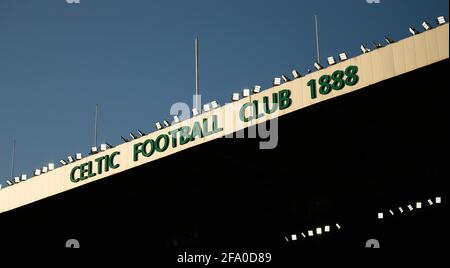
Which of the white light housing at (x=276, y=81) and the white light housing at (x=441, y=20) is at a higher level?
the white light housing at (x=441, y=20)

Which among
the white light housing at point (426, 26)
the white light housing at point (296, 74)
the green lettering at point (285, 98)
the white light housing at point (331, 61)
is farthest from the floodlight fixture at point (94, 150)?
the white light housing at point (426, 26)

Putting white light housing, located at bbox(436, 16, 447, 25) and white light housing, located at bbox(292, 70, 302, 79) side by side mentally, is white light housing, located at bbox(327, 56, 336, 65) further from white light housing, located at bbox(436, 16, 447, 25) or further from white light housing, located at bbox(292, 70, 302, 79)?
white light housing, located at bbox(436, 16, 447, 25)

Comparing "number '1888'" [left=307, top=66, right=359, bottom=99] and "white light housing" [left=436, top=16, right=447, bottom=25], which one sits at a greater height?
"white light housing" [left=436, top=16, right=447, bottom=25]

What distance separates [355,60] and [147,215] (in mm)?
19660

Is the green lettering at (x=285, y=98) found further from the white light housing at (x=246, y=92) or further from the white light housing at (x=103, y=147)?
the white light housing at (x=103, y=147)

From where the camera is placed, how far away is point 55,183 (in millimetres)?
32562

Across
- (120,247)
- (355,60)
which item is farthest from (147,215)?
(355,60)

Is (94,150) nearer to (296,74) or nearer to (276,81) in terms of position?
(276,81)

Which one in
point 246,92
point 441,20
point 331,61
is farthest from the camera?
point 246,92

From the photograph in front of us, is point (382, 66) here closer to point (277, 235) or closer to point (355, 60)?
point (355, 60)

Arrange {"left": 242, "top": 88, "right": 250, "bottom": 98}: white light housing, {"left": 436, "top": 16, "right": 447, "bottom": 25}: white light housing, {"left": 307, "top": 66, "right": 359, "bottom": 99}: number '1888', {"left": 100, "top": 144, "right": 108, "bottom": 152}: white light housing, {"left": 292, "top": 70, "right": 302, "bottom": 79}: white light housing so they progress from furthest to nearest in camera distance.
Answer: {"left": 100, "top": 144, "right": 108, "bottom": 152}: white light housing → {"left": 242, "top": 88, "right": 250, "bottom": 98}: white light housing → {"left": 292, "top": 70, "right": 302, "bottom": 79}: white light housing → {"left": 307, "top": 66, "right": 359, "bottom": 99}: number '1888' → {"left": 436, "top": 16, "right": 447, "bottom": 25}: white light housing

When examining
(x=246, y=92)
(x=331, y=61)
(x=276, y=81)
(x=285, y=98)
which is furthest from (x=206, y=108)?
(x=331, y=61)

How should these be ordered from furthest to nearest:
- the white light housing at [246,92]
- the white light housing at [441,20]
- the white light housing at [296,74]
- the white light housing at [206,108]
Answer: the white light housing at [206,108] < the white light housing at [246,92] < the white light housing at [296,74] < the white light housing at [441,20]

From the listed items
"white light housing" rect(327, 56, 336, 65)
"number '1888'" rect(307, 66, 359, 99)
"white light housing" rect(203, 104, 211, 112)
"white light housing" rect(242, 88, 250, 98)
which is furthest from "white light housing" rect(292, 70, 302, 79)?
"white light housing" rect(203, 104, 211, 112)
